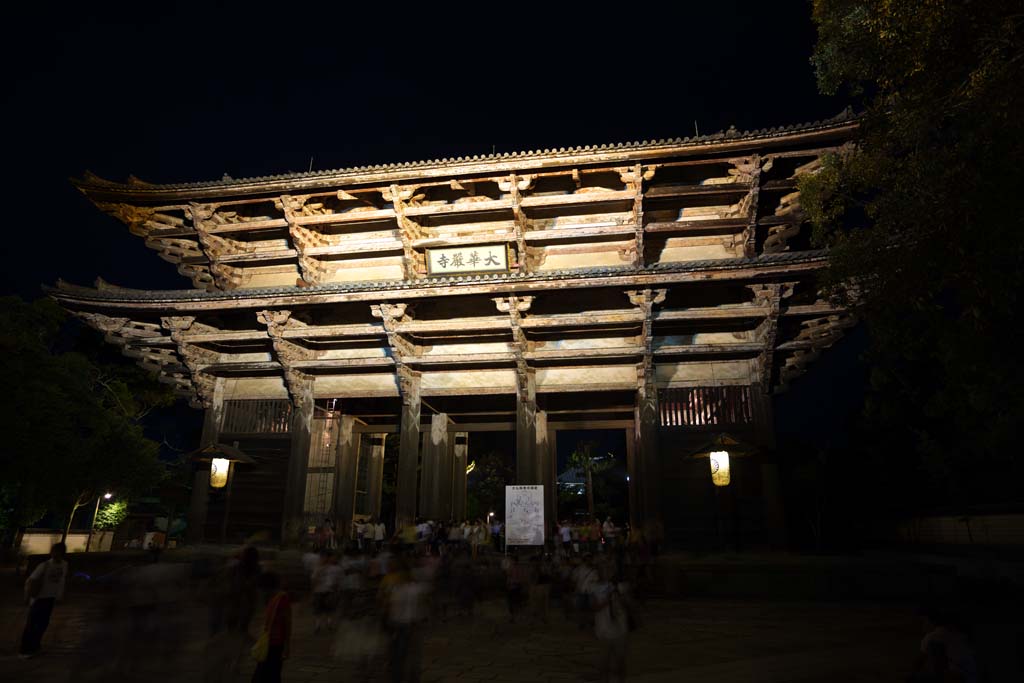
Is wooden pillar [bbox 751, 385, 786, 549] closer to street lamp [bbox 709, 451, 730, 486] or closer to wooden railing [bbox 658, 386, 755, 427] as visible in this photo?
wooden railing [bbox 658, 386, 755, 427]

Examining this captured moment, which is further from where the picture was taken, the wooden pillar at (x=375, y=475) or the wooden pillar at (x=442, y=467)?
the wooden pillar at (x=375, y=475)

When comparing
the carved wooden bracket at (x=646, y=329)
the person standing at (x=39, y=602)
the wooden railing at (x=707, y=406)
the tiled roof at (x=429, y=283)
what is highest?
the tiled roof at (x=429, y=283)

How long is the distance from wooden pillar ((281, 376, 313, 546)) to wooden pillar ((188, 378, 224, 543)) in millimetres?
2273

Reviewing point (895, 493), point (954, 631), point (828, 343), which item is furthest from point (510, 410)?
point (895, 493)

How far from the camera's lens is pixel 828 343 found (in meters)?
13.4

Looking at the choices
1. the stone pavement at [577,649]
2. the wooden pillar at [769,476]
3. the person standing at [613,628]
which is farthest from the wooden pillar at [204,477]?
the wooden pillar at [769,476]

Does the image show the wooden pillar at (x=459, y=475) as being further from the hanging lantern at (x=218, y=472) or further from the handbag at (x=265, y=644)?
the handbag at (x=265, y=644)

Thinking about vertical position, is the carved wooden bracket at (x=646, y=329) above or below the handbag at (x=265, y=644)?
above

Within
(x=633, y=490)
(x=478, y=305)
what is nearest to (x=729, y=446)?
(x=633, y=490)

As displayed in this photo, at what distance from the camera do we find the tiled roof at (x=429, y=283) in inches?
490

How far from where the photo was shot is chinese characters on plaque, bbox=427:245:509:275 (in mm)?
14445

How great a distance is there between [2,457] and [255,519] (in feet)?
20.3

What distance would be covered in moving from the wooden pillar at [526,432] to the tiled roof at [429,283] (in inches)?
105

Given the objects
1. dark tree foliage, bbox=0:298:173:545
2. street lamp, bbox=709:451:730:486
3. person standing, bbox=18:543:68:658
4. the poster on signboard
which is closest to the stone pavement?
person standing, bbox=18:543:68:658
